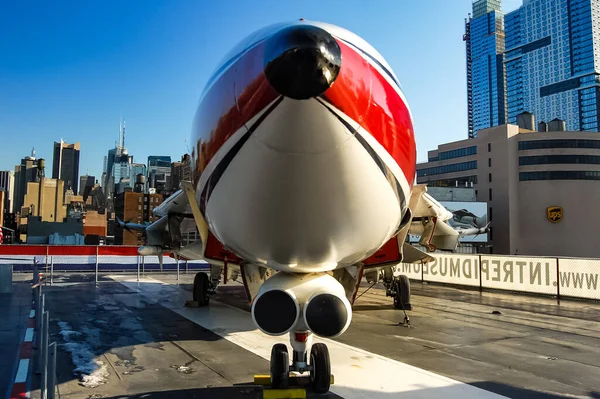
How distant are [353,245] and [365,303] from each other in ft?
39.1

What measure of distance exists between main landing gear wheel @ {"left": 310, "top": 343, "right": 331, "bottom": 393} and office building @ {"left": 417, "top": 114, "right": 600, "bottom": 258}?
7251 centimetres

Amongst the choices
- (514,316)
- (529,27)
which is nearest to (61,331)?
(514,316)

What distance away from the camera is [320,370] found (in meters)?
5.56

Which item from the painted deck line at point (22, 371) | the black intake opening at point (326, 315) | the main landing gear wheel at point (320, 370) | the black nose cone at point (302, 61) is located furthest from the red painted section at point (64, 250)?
the black nose cone at point (302, 61)

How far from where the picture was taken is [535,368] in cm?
759

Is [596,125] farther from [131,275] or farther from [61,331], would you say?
[61,331]

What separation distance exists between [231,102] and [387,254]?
189 inches

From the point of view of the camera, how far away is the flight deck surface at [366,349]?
21.1 ft

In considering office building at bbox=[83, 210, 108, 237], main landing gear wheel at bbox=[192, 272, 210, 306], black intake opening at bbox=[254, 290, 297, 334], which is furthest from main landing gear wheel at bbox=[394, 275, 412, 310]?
office building at bbox=[83, 210, 108, 237]

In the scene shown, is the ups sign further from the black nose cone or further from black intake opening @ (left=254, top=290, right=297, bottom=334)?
the black nose cone

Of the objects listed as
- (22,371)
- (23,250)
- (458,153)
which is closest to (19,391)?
(22,371)

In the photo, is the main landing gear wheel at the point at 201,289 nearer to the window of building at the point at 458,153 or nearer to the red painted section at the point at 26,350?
the red painted section at the point at 26,350

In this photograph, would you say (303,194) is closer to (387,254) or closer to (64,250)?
(387,254)

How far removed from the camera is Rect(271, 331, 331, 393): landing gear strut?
5.23 m
